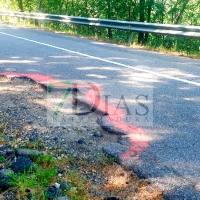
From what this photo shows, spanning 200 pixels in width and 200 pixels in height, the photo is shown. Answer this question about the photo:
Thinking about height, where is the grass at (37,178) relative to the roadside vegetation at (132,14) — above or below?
below

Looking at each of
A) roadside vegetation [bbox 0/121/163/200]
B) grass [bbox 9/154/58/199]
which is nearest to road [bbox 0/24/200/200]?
roadside vegetation [bbox 0/121/163/200]

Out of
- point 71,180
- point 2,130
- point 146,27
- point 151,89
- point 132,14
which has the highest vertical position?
point 132,14

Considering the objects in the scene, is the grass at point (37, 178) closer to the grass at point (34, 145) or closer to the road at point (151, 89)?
the grass at point (34, 145)

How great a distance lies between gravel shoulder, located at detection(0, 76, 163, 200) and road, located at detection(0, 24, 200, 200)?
203 mm

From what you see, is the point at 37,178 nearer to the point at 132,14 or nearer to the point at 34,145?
the point at 34,145

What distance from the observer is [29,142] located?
3150 mm

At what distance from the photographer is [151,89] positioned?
4.82 metres

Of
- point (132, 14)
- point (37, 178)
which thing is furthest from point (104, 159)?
point (132, 14)

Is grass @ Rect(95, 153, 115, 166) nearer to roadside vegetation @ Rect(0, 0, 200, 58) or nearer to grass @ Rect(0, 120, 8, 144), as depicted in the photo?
grass @ Rect(0, 120, 8, 144)

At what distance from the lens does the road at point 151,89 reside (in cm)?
266

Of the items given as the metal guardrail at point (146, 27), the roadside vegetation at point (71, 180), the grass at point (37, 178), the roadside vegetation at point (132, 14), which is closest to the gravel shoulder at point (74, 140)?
the roadside vegetation at point (71, 180)

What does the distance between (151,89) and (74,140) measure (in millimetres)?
2034

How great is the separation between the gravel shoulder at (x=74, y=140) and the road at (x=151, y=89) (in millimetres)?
203

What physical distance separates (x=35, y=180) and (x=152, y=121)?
175 centimetres
